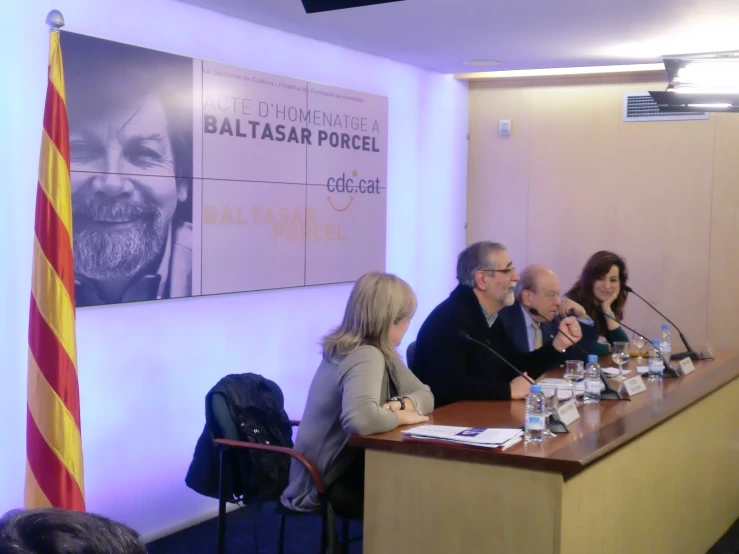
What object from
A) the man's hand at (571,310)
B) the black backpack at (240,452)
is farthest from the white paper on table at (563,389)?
the man's hand at (571,310)

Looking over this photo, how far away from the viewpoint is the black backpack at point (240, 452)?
3.22 meters

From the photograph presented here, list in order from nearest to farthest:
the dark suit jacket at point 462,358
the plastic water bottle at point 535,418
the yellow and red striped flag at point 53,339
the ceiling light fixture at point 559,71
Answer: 1. the plastic water bottle at point 535,418
2. the yellow and red striped flag at point 53,339
3. the dark suit jacket at point 462,358
4. the ceiling light fixture at point 559,71

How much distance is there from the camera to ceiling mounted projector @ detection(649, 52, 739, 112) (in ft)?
12.8

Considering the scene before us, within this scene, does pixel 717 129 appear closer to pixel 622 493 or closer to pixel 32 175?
pixel 622 493

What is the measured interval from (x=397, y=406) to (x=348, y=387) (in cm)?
19

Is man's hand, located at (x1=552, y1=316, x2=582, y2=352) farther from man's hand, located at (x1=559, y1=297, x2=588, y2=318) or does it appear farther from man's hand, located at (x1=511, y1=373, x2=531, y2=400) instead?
man's hand, located at (x1=559, y1=297, x2=588, y2=318)

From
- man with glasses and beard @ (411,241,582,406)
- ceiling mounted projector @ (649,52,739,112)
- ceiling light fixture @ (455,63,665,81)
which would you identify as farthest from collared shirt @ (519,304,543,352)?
ceiling light fixture @ (455,63,665,81)

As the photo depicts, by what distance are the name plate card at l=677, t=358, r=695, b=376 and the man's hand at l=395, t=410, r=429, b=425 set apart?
1.62 m

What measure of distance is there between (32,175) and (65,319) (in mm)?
644

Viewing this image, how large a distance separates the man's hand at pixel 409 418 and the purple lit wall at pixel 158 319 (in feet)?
4.99

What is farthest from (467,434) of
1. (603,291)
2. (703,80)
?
(603,291)

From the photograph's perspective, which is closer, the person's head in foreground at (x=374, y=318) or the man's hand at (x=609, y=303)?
the person's head in foreground at (x=374, y=318)

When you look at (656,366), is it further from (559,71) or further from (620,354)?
(559,71)

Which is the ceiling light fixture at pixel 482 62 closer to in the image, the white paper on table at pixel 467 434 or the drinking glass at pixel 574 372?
the drinking glass at pixel 574 372
